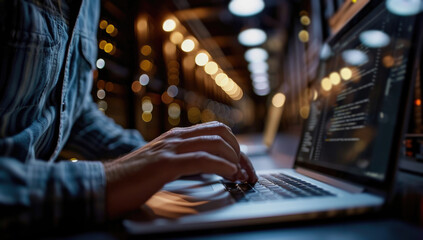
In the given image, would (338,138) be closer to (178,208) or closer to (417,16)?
(417,16)

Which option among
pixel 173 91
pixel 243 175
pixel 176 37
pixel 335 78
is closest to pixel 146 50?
pixel 176 37

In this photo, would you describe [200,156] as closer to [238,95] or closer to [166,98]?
[166,98]

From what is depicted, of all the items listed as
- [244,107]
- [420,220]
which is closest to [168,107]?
[420,220]

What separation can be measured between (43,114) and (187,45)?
218 inches

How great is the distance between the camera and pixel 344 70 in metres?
0.67

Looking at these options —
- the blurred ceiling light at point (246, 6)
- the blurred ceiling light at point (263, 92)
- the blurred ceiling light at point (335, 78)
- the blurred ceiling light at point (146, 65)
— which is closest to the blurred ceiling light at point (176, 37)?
the blurred ceiling light at point (146, 65)

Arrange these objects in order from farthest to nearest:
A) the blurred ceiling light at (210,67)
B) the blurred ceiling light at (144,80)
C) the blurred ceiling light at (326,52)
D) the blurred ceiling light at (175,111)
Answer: the blurred ceiling light at (210,67) → the blurred ceiling light at (175,111) → the blurred ceiling light at (144,80) → the blurred ceiling light at (326,52)

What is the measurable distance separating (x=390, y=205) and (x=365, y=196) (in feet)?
0.11

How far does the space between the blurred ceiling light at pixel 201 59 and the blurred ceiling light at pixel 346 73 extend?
6446mm

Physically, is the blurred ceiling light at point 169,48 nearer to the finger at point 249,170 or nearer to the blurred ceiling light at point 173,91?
the blurred ceiling light at point 173,91

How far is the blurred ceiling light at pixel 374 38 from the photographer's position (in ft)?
1.64

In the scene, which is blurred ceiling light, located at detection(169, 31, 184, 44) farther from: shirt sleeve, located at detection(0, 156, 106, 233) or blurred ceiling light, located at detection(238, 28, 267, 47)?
shirt sleeve, located at detection(0, 156, 106, 233)

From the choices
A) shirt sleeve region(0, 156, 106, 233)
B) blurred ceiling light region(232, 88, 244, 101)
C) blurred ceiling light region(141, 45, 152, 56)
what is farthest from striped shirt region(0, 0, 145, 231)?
blurred ceiling light region(232, 88, 244, 101)

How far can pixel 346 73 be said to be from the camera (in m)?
0.65
